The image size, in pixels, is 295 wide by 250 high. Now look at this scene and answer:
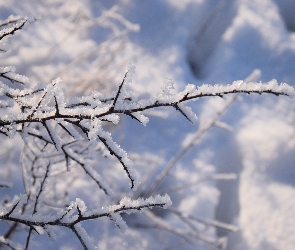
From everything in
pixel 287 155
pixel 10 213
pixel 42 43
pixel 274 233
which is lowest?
pixel 10 213

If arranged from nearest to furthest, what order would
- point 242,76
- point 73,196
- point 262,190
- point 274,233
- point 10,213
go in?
1. point 10,213
2. point 73,196
3. point 274,233
4. point 262,190
5. point 242,76

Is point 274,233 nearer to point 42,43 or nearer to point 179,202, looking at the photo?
point 179,202

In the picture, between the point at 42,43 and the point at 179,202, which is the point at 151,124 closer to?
the point at 179,202

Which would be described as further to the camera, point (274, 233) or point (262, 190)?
point (262, 190)

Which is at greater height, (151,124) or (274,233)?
(151,124)

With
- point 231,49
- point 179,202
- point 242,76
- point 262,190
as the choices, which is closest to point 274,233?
point 262,190

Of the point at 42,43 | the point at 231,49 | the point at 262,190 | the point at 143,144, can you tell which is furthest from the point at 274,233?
the point at 42,43

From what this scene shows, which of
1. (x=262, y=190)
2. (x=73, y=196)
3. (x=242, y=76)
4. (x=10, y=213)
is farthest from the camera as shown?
(x=242, y=76)
